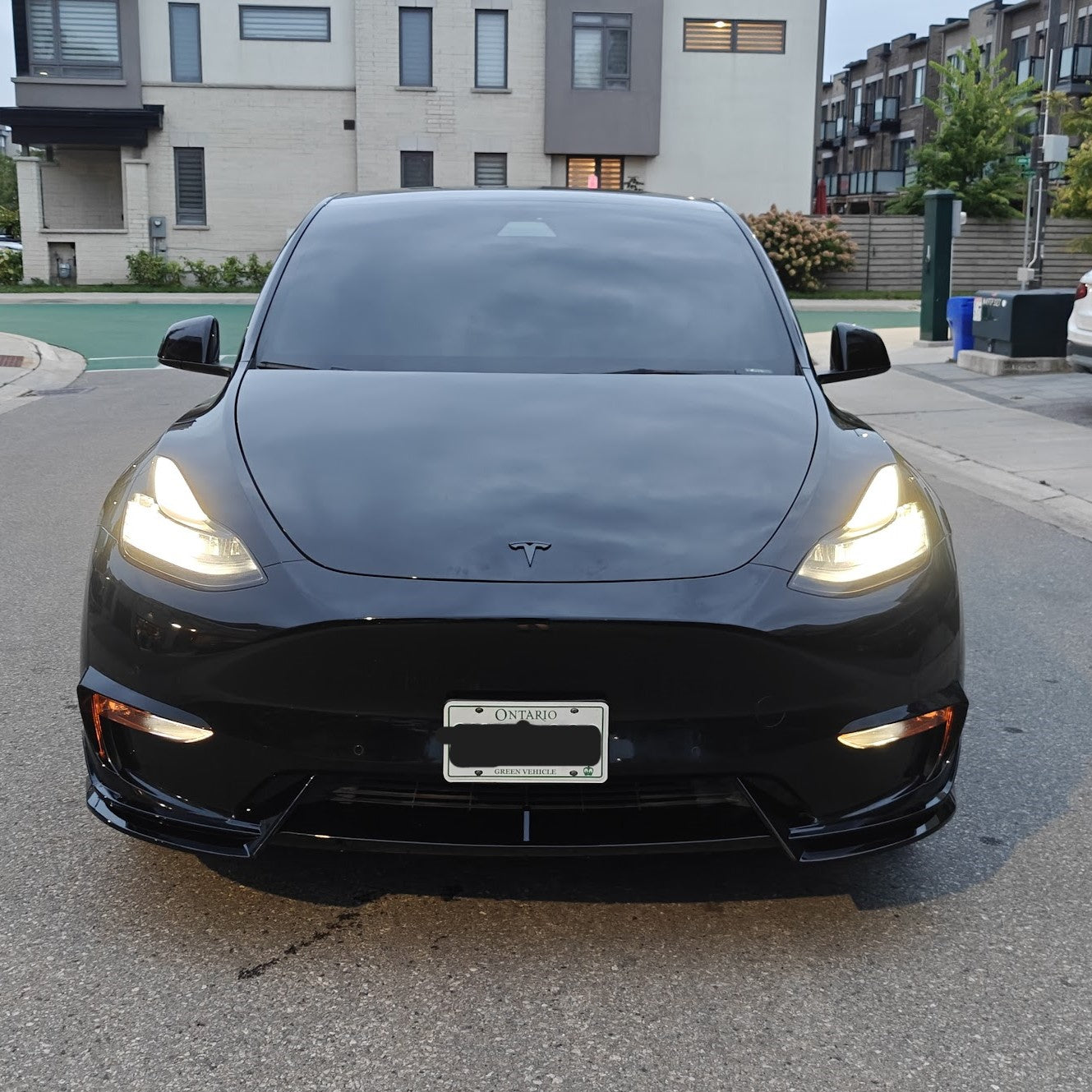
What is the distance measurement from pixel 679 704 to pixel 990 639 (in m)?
3.08

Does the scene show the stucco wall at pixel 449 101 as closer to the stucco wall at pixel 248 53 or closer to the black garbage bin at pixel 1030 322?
the stucco wall at pixel 248 53

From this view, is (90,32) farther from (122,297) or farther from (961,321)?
(961,321)

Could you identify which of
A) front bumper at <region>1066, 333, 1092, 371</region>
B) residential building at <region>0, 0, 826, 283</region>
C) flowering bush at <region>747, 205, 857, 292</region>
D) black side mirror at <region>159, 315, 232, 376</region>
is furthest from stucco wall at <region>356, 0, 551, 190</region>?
black side mirror at <region>159, 315, 232, 376</region>

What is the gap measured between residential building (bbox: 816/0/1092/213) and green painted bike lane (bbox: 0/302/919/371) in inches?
803

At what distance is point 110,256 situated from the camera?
36.7 m

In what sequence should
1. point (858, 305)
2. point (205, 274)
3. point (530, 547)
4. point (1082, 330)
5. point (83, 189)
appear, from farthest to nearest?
point (83, 189) → point (205, 274) → point (858, 305) → point (1082, 330) → point (530, 547)

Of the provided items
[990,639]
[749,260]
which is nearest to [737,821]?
[749,260]

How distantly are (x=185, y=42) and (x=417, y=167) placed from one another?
6774mm

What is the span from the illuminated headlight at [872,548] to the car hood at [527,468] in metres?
0.13

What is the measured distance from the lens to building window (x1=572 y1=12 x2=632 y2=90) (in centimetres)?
3678

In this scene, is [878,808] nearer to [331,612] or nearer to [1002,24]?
[331,612]

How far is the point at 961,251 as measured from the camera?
35.1m

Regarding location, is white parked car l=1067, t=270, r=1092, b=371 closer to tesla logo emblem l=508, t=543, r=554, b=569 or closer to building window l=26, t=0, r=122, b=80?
tesla logo emblem l=508, t=543, r=554, b=569

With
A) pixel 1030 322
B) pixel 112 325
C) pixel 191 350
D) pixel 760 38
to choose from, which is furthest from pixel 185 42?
pixel 191 350
